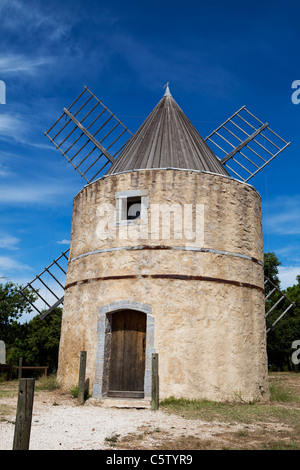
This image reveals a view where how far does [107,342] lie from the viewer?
431 inches

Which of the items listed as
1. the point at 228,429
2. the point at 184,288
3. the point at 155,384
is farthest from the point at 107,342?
the point at 228,429

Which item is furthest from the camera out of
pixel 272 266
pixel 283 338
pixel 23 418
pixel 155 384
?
pixel 272 266

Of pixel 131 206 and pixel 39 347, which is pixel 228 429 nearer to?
pixel 131 206

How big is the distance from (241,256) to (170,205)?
2374 millimetres

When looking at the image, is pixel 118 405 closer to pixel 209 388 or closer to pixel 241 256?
A: pixel 209 388

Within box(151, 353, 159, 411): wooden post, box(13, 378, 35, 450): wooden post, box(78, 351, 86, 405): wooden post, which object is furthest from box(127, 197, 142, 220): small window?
box(13, 378, 35, 450): wooden post

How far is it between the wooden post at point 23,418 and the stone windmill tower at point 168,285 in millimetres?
5349

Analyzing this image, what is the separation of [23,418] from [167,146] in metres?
9.58

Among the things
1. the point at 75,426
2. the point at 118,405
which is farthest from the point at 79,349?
the point at 75,426

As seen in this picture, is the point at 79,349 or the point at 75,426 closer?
the point at 75,426

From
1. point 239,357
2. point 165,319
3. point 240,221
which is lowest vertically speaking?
point 239,357

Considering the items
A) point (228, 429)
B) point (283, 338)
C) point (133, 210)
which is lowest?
point (228, 429)

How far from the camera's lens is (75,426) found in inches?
294

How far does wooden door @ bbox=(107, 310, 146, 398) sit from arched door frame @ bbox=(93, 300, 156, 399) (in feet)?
0.56
